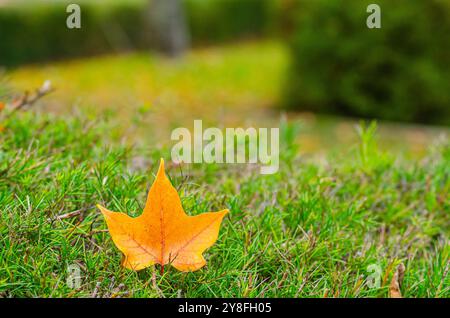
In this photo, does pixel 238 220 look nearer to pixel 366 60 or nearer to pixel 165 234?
pixel 165 234

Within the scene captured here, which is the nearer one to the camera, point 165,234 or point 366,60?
point 165,234

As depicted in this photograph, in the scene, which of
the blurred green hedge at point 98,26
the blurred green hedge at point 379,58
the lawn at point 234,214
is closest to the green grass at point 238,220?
the lawn at point 234,214

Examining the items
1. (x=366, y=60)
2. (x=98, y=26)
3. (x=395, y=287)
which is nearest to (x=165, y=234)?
(x=395, y=287)

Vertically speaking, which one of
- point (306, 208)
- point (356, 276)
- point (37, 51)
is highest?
point (37, 51)

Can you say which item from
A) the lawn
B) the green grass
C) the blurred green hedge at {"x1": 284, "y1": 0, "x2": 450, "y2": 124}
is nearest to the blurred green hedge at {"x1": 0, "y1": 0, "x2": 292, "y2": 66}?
the blurred green hedge at {"x1": 284, "y1": 0, "x2": 450, "y2": 124}

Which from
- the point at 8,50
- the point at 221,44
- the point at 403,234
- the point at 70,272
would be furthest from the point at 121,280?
the point at 221,44

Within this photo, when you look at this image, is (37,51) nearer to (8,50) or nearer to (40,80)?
(8,50)
